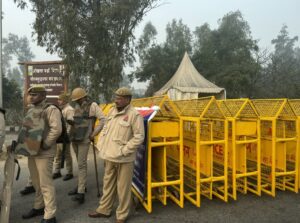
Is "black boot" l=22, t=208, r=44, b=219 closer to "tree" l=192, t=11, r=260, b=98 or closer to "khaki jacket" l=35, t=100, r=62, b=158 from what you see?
"khaki jacket" l=35, t=100, r=62, b=158

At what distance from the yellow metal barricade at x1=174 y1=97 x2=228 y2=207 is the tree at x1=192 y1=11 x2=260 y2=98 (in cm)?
2479

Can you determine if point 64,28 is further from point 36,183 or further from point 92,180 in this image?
point 36,183

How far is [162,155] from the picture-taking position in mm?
4895

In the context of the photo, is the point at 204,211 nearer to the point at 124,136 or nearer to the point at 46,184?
the point at 124,136

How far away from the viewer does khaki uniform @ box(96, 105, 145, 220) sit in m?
4.15

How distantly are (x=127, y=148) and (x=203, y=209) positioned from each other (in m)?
1.72

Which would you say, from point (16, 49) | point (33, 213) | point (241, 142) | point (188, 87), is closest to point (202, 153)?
point (241, 142)

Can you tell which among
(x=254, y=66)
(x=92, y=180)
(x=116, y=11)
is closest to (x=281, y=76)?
(x=254, y=66)

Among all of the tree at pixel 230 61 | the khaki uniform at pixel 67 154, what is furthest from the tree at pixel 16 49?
the khaki uniform at pixel 67 154

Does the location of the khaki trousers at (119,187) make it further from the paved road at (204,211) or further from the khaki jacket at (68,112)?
the khaki jacket at (68,112)

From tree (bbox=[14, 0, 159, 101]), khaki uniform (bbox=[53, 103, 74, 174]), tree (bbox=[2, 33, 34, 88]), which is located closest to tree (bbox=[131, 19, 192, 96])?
tree (bbox=[14, 0, 159, 101])

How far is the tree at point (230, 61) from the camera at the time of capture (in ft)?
97.6

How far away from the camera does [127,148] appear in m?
4.10

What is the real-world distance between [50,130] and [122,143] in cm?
103
